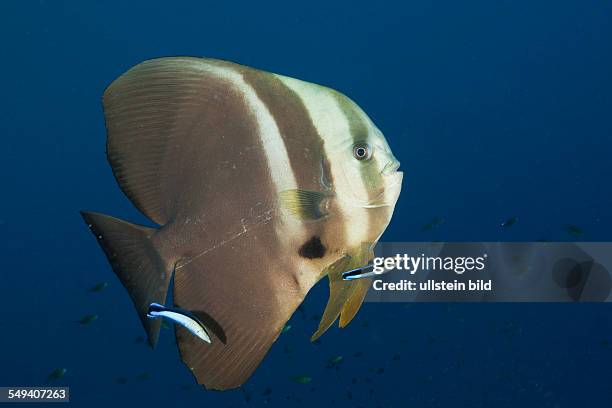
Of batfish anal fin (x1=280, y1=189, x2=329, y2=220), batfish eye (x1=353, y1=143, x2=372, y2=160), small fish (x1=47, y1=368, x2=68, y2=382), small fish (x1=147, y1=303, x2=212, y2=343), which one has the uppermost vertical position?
batfish eye (x1=353, y1=143, x2=372, y2=160)

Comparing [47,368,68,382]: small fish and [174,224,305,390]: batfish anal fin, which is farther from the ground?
[174,224,305,390]: batfish anal fin

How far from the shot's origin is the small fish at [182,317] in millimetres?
1014

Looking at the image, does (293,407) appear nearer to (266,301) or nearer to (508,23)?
(266,301)

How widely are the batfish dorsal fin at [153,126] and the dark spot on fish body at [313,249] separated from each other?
0.30 meters

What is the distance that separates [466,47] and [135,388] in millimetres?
33859

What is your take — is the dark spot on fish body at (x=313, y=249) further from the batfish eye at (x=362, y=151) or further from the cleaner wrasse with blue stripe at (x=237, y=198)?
the batfish eye at (x=362, y=151)

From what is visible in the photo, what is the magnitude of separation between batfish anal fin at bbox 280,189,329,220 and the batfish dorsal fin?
0.26 metres

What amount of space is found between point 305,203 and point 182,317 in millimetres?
343

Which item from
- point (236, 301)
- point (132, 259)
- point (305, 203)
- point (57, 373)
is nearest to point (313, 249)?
point (305, 203)

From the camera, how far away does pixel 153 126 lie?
112 cm

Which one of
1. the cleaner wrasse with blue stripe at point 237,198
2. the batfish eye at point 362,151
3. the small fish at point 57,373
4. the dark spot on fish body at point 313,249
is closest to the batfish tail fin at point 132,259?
the cleaner wrasse with blue stripe at point 237,198

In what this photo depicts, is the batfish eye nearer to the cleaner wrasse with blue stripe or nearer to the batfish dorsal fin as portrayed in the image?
the cleaner wrasse with blue stripe

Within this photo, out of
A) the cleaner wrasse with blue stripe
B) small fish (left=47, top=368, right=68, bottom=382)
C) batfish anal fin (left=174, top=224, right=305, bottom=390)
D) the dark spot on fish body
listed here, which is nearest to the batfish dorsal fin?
the cleaner wrasse with blue stripe

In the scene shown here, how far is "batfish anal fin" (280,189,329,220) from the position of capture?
1.02 metres
